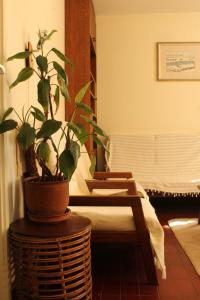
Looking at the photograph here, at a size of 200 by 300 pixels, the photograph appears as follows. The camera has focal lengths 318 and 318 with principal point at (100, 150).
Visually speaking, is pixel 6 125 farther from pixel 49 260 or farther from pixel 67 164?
pixel 49 260

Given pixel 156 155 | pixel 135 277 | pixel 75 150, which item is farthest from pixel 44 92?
pixel 156 155

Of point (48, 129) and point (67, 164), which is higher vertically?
point (48, 129)

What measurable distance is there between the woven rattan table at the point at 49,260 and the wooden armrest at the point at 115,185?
112 centimetres

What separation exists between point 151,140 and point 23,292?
3.04 metres

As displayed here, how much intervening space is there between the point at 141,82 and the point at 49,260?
3.40 m

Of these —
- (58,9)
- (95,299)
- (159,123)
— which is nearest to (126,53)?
(159,123)

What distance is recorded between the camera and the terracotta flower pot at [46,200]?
5.24 ft

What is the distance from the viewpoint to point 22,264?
151cm

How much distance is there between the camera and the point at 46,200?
1605mm

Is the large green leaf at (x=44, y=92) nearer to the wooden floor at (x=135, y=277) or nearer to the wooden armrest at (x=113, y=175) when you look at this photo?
the wooden floor at (x=135, y=277)

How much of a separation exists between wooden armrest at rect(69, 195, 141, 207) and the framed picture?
2880 millimetres

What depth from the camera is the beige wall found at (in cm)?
439

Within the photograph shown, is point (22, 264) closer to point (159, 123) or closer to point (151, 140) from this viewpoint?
point (151, 140)

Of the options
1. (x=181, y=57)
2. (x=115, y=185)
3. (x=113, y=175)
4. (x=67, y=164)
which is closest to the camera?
(x=67, y=164)
